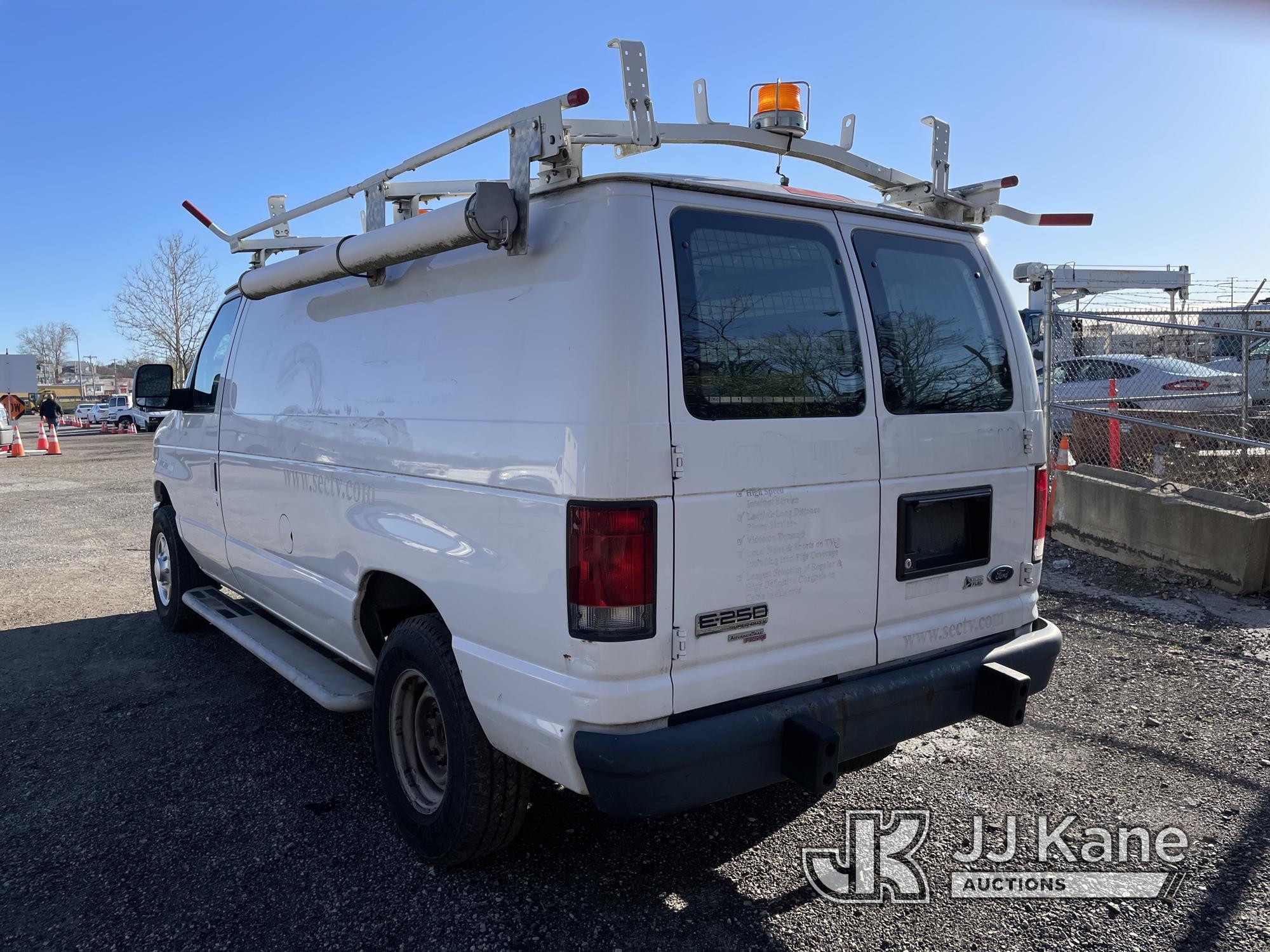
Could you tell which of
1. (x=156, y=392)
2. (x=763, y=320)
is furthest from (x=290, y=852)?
(x=156, y=392)

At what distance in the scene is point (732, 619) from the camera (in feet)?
8.70

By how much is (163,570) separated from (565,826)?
4257 mm

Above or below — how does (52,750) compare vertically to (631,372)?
below

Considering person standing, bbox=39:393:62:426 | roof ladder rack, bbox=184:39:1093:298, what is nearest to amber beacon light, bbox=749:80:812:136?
roof ladder rack, bbox=184:39:1093:298

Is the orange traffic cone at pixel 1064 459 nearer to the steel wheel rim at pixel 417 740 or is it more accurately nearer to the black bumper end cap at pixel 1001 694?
the black bumper end cap at pixel 1001 694

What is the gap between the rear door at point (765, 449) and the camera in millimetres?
2578

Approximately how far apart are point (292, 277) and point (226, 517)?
5.62ft

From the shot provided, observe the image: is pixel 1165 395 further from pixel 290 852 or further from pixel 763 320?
pixel 290 852

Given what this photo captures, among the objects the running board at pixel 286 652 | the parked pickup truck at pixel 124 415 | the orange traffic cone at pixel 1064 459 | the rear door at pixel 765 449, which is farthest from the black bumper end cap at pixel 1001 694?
the parked pickup truck at pixel 124 415

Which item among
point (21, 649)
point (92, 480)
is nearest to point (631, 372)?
point (21, 649)

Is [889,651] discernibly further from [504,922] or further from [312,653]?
[312,653]

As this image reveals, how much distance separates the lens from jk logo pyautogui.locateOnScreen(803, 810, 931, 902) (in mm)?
2969

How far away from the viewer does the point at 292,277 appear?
3855mm

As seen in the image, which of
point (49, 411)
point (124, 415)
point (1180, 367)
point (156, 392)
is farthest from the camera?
point (124, 415)
